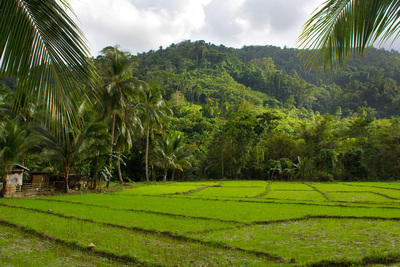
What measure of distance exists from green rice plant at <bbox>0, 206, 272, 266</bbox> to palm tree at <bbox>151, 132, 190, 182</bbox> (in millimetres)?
18189

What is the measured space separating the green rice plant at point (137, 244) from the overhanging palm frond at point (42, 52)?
11.4 ft

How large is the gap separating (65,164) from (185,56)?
7454cm

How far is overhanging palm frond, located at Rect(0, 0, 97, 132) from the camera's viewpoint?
2.38 metres

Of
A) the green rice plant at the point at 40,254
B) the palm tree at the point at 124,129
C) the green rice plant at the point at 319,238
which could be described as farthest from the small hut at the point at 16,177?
the green rice plant at the point at 319,238

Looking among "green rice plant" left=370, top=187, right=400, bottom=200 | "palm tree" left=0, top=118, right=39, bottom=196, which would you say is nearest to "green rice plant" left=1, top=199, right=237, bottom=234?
"palm tree" left=0, top=118, right=39, bottom=196

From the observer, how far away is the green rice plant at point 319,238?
5.34 meters

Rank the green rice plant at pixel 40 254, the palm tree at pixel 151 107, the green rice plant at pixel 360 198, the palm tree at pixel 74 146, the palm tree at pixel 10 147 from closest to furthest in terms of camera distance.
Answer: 1. the green rice plant at pixel 40 254
2. the green rice plant at pixel 360 198
3. the palm tree at pixel 10 147
4. the palm tree at pixel 74 146
5. the palm tree at pixel 151 107

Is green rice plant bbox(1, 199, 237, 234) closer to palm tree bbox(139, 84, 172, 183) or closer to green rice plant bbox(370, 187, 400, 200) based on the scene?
green rice plant bbox(370, 187, 400, 200)

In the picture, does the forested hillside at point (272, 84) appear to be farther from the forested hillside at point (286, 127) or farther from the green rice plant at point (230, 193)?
the green rice plant at point (230, 193)

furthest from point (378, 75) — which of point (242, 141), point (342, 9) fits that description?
point (342, 9)

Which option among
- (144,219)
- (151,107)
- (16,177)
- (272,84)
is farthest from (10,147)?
(272,84)

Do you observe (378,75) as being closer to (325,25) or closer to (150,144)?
(150,144)

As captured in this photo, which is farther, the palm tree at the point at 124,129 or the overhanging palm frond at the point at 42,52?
the palm tree at the point at 124,129

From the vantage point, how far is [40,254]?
5.55 meters
